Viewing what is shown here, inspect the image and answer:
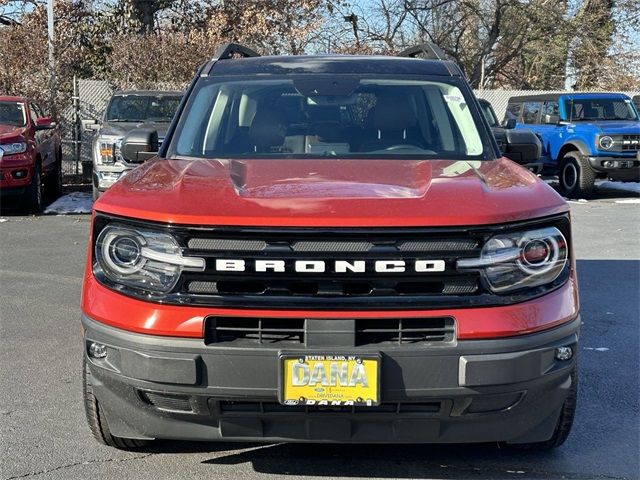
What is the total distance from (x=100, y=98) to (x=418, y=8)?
11.1m

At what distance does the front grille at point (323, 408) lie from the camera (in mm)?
3018

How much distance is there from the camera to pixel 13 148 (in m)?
11.3

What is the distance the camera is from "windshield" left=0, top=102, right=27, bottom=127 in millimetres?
12069

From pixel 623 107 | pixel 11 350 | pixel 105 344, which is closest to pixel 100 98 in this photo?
pixel 623 107

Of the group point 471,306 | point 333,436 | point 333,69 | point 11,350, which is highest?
point 333,69

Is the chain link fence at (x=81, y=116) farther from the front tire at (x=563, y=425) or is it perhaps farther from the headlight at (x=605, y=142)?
the front tire at (x=563, y=425)

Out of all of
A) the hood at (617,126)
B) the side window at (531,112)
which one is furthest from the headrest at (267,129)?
the side window at (531,112)

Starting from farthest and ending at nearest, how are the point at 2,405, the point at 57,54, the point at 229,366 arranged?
the point at 57,54 → the point at 2,405 → the point at 229,366

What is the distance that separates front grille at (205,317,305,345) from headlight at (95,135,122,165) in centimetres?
880

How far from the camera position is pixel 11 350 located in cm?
533

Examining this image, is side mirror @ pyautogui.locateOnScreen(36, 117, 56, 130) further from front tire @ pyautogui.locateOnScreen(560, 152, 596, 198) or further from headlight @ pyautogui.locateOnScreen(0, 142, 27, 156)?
front tire @ pyautogui.locateOnScreen(560, 152, 596, 198)

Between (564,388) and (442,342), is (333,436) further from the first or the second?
(564,388)

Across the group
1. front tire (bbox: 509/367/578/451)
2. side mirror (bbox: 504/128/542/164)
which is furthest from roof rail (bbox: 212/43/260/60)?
front tire (bbox: 509/367/578/451)

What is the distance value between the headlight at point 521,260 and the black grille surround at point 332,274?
34 millimetres
